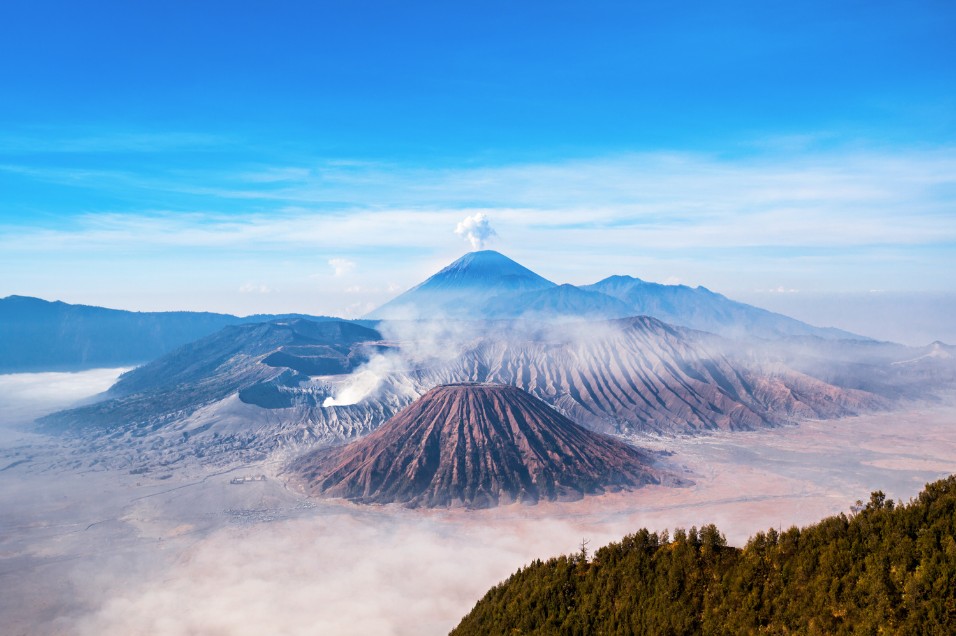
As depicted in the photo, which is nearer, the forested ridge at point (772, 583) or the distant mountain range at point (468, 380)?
the forested ridge at point (772, 583)

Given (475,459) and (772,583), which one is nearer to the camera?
(772,583)

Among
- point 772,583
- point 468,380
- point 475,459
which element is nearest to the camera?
point 772,583

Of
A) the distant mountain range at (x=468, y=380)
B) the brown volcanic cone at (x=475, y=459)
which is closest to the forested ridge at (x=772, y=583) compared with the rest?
the brown volcanic cone at (x=475, y=459)

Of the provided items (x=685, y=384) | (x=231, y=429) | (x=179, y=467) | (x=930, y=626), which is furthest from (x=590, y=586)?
(x=685, y=384)

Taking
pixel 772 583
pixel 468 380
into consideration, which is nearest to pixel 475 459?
pixel 468 380

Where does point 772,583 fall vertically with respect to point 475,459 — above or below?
above

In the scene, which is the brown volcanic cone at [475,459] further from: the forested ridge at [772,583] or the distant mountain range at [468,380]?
the forested ridge at [772,583]

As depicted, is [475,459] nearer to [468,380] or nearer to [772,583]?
[468,380]

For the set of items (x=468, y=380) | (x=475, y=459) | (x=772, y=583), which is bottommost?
(x=475, y=459)
